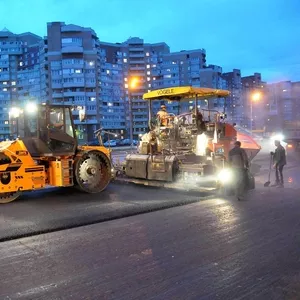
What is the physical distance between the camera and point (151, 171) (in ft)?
43.4

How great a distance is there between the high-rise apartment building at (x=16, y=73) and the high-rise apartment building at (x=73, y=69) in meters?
8.21

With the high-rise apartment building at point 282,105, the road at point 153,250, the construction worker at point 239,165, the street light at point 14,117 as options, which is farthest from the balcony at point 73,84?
the construction worker at point 239,165

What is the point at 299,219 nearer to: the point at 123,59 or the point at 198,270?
the point at 198,270

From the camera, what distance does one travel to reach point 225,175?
11625 mm

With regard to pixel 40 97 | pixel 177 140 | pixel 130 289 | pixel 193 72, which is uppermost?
pixel 193 72

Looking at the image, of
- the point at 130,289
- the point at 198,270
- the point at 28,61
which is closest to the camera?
the point at 130,289

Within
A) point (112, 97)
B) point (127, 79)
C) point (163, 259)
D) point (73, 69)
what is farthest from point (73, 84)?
point (163, 259)

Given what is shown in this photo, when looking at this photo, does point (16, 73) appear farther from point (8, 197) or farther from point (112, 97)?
point (8, 197)

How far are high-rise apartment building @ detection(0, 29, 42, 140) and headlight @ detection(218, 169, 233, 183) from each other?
3657 inches

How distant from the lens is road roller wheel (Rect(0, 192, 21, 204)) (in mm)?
10641

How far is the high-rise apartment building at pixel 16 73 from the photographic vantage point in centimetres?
10356

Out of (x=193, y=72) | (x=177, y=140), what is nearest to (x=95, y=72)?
(x=193, y=72)

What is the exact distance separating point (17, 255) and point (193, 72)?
122m

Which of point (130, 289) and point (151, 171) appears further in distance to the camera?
point (151, 171)
